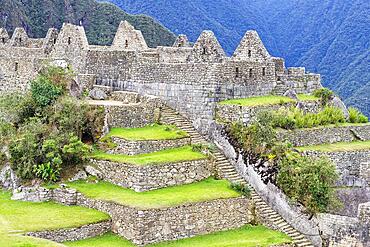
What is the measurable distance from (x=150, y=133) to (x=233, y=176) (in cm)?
319

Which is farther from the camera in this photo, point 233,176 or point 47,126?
point 47,126

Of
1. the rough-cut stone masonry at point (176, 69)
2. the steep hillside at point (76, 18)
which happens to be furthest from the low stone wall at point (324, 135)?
the steep hillside at point (76, 18)

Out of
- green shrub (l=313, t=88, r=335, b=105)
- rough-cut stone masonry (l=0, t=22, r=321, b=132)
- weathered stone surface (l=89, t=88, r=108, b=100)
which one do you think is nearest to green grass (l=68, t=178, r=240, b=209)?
rough-cut stone masonry (l=0, t=22, r=321, b=132)

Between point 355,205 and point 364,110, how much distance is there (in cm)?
1867

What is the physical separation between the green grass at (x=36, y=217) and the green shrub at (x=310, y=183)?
20.4 ft

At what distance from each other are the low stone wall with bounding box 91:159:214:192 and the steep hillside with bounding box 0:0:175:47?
2101 inches

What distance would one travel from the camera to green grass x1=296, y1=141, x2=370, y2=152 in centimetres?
2580

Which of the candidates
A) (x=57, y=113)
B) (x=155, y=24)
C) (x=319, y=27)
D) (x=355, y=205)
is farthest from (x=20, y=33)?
(x=155, y=24)

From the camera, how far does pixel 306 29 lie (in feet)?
190

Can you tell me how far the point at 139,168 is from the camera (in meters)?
22.2

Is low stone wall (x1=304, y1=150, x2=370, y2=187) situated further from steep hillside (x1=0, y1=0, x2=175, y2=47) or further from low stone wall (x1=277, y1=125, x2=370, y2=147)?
steep hillside (x1=0, y1=0, x2=175, y2=47)

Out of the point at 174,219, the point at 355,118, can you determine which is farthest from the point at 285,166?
the point at 355,118

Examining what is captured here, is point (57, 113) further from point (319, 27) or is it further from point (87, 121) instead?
point (319, 27)

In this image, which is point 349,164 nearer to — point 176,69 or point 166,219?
A: point 176,69
